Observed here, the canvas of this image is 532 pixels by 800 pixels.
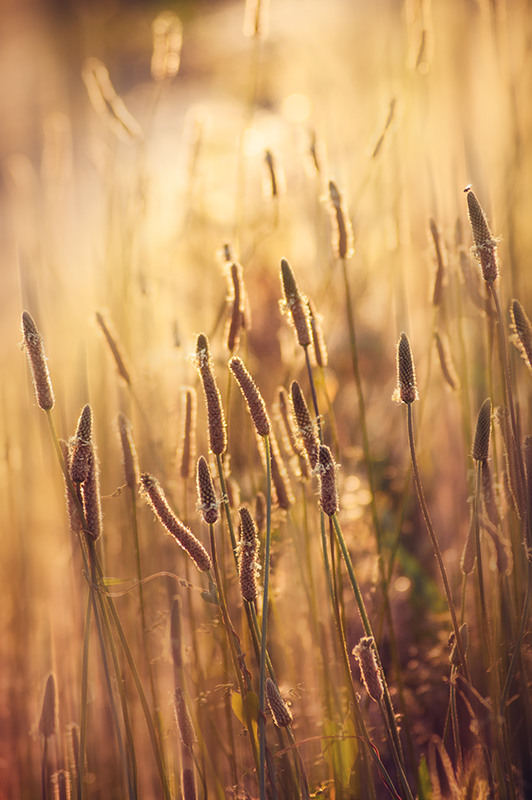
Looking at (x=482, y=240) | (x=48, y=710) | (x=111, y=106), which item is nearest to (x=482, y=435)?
(x=482, y=240)

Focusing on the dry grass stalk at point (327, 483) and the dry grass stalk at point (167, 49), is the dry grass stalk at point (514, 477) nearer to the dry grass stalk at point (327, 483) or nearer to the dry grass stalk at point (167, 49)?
the dry grass stalk at point (327, 483)

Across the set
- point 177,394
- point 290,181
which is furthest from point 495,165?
point 177,394

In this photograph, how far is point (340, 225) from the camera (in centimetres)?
81

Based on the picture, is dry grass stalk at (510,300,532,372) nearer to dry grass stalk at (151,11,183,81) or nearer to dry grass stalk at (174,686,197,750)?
dry grass stalk at (174,686,197,750)

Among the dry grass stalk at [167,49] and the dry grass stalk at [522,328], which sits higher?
the dry grass stalk at [167,49]

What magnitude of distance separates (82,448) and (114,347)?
12.7 inches

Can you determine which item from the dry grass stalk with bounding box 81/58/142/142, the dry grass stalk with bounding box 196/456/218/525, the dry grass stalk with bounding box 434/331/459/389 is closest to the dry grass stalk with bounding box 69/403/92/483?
the dry grass stalk with bounding box 196/456/218/525

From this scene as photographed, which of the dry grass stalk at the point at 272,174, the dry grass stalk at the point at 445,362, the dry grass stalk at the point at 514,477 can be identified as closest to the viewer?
the dry grass stalk at the point at 514,477

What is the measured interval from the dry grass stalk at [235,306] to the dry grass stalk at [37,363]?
227mm

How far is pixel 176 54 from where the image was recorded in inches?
43.8

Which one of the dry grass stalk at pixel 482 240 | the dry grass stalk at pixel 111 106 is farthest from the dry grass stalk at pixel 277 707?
the dry grass stalk at pixel 111 106

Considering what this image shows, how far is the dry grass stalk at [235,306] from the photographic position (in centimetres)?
73

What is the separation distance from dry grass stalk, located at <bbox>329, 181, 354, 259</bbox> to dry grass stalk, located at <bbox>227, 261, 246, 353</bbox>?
5.9 inches

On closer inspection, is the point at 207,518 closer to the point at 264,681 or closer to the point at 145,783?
the point at 264,681
